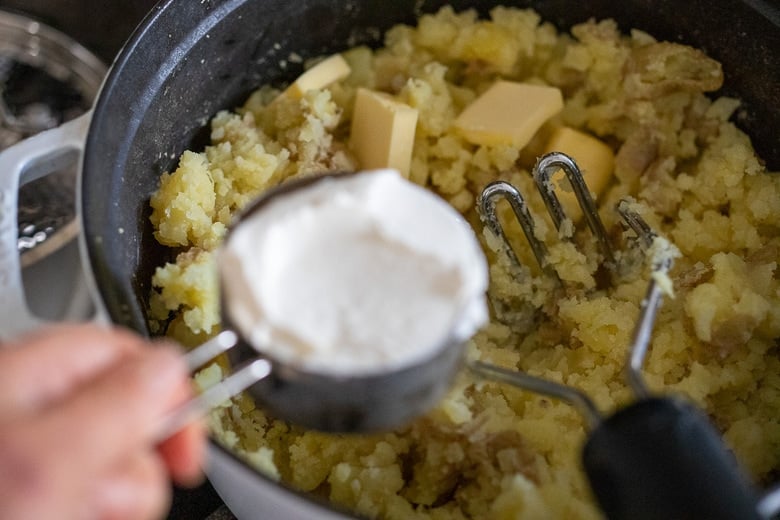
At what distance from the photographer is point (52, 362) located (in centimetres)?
58

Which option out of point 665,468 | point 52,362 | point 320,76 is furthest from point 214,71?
point 665,468

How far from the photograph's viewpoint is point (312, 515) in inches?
28.4

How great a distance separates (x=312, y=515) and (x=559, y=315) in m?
0.45

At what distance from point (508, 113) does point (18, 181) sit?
2.01ft

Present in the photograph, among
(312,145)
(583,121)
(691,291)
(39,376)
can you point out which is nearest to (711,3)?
(583,121)

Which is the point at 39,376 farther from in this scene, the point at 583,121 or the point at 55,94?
the point at 55,94

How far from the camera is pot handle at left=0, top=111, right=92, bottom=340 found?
2.53 ft

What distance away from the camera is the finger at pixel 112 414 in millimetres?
531

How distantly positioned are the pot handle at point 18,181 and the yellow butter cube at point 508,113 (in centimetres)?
49

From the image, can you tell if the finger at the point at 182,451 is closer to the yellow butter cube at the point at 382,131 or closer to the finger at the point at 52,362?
the finger at the point at 52,362

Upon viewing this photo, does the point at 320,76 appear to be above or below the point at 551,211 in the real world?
above

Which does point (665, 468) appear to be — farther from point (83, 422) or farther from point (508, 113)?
point (508, 113)

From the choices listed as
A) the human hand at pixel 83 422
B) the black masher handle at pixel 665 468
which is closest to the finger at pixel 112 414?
the human hand at pixel 83 422

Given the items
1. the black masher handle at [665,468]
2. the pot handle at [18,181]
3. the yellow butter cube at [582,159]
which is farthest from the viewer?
the yellow butter cube at [582,159]
